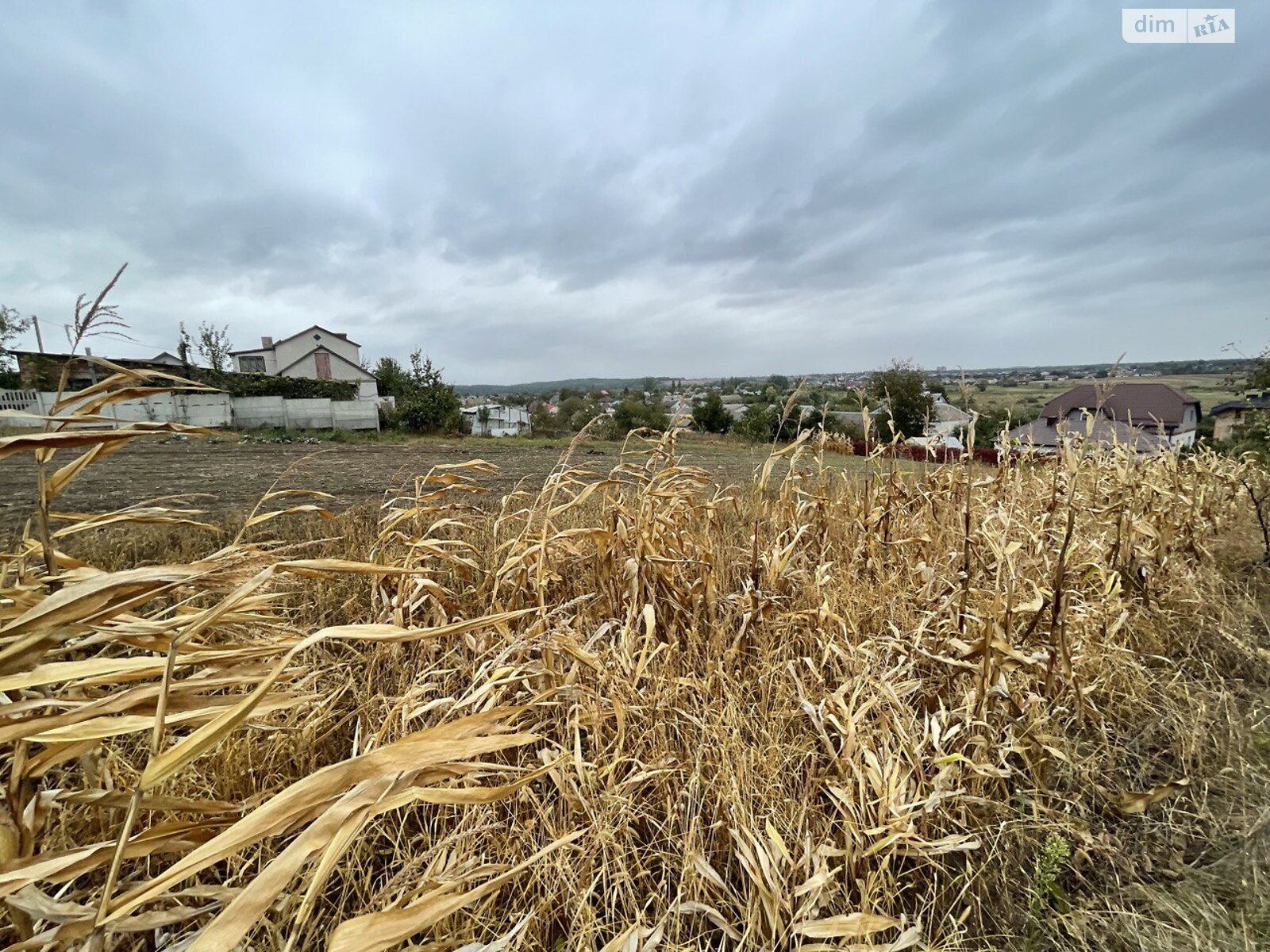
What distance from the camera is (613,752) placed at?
4.12ft

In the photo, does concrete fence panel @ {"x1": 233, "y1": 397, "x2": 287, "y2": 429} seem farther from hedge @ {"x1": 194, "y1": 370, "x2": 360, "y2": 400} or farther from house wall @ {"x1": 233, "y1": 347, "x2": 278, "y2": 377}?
house wall @ {"x1": 233, "y1": 347, "x2": 278, "y2": 377}

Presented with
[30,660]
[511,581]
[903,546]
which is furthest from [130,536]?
[903,546]

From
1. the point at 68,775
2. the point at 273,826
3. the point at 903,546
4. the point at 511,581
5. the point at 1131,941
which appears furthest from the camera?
the point at 903,546

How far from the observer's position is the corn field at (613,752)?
704 mm

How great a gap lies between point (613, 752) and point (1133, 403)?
10.4 meters

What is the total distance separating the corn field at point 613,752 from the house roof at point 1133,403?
1.03 m

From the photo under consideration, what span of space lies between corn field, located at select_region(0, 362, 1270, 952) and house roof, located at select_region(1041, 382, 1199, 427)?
3.39 ft

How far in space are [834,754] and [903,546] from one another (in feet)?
4.92

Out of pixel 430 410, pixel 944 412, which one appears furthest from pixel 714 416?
pixel 944 412

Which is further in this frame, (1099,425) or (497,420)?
(497,420)

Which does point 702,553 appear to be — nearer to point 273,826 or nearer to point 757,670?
point 757,670

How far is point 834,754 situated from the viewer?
3.78 ft

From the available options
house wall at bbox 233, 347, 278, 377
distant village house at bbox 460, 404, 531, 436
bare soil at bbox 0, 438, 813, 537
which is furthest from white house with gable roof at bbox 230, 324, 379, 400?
bare soil at bbox 0, 438, 813, 537

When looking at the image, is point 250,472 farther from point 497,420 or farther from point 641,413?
point 497,420
